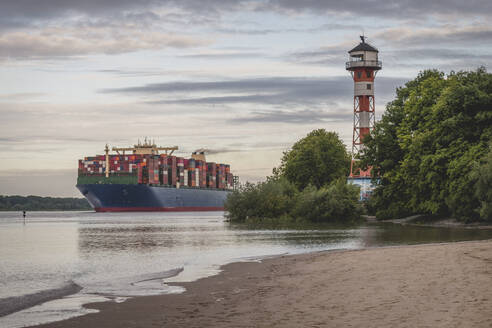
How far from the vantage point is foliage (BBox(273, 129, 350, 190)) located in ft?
279

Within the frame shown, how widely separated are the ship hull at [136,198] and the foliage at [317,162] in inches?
1862

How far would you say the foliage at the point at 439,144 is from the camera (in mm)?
45375

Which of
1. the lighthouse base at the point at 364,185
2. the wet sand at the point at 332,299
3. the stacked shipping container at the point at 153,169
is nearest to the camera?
the wet sand at the point at 332,299

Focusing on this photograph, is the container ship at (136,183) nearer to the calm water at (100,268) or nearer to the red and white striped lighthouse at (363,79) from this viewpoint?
the red and white striped lighthouse at (363,79)

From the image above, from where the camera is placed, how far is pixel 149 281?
61.5 feet

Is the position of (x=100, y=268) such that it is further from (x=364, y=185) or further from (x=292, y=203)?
(x=364, y=185)

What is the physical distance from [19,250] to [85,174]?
112046 mm

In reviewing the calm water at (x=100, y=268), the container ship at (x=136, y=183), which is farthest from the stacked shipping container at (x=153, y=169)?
the calm water at (x=100, y=268)

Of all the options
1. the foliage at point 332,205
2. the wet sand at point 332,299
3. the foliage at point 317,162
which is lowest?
the wet sand at point 332,299

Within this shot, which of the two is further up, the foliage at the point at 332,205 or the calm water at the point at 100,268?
the foliage at the point at 332,205

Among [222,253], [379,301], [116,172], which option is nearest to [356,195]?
[222,253]

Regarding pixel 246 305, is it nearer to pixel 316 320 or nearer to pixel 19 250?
pixel 316 320

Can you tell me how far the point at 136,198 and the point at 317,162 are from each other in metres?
65.7

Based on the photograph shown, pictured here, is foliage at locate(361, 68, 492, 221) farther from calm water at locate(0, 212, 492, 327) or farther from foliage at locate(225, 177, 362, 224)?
calm water at locate(0, 212, 492, 327)
